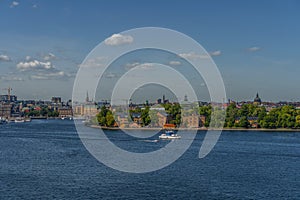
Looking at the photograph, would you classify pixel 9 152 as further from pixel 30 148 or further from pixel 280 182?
Result: pixel 280 182

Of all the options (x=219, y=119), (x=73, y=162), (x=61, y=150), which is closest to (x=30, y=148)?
(x=61, y=150)

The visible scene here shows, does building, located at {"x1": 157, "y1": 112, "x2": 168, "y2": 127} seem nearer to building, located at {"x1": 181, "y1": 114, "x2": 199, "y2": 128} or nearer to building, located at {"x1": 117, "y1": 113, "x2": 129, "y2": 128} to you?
building, located at {"x1": 181, "y1": 114, "x2": 199, "y2": 128}

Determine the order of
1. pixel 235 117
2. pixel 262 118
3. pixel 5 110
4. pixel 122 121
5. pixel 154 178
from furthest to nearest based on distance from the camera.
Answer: pixel 5 110, pixel 122 121, pixel 235 117, pixel 262 118, pixel 154 178

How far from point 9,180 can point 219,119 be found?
22.1 meters

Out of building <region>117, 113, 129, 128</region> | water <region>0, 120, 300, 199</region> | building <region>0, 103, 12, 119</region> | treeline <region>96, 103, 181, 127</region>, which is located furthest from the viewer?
building <region>0, 103, 12, 119</region>

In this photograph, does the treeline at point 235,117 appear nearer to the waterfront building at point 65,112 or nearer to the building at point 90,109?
the building at point 90,109

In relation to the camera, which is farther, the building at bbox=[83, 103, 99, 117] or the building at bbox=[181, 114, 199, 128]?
the building at bbox=[83, 103, 99, 117]

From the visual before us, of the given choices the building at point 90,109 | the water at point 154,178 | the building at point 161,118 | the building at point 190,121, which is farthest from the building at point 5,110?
the water at point 154,178

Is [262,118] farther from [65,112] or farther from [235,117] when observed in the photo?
[65,112]

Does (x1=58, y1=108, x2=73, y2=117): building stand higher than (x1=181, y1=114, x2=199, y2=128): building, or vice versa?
(x1=58, y1=108, x2=73, y2=117): building

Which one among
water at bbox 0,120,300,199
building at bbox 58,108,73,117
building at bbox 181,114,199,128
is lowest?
water at bbox 0,120,300,199

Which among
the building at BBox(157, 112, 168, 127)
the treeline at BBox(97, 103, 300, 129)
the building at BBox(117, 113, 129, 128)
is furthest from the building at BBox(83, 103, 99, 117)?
the building at BBox(157, 112, 168, 127)

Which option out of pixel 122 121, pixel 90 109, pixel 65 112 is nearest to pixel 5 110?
pixel 65 112

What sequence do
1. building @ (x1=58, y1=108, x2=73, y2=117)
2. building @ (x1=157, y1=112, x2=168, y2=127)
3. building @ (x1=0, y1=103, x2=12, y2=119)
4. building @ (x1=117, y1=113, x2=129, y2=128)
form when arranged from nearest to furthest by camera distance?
building @ (x1=117, y1=113, x2=129, y2=128) → building @ (x1=157, y1=112, x2=168, y2=127) → building @ (x1=0, y1=103, x2=12, y2=119) → building @ (x1=58, y1=108, x2=73, y2=117)
